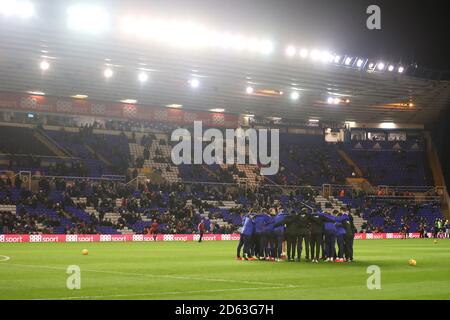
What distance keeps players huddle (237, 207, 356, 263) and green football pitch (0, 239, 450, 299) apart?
1.01 metres

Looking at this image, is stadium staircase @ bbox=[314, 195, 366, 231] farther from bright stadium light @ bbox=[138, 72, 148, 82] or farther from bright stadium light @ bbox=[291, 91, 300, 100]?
bright stadium light @ bbox=[138, 72, 148, 82]

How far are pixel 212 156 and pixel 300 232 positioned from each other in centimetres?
3806

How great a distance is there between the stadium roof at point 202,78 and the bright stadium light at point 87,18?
1.01 m

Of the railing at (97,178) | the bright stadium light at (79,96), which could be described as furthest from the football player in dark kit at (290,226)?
the bright stadium light at (79,96)

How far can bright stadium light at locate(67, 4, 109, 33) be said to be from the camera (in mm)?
37594

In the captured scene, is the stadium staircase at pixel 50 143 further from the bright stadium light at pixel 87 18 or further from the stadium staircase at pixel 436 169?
the stadium staircase at pixel 436 169

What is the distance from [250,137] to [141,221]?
16.8 metres

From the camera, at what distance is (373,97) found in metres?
62.7

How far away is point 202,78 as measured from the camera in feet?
175

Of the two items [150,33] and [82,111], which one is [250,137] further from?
[150,33]

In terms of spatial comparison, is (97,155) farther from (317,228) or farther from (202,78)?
(317,228)

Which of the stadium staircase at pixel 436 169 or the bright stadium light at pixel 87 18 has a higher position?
the bright stadium light at pixel 87 18

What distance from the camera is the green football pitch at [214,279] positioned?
1611cm
